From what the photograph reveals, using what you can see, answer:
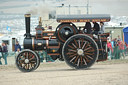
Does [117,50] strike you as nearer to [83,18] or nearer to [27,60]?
[83,18]

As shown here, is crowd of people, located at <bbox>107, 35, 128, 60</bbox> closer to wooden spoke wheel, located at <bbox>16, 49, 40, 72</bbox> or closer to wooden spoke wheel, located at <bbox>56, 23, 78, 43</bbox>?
wooden spoke wheel, located at <bbox>56, 23, 78, 43</bbox>

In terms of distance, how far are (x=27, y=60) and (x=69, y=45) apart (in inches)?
66.3

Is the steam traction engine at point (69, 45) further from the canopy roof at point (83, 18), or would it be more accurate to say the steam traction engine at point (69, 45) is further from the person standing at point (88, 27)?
the person standing at point (88, 27)

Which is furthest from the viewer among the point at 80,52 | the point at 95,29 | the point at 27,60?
the point at 95,29

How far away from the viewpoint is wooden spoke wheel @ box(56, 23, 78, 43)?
1344 cm

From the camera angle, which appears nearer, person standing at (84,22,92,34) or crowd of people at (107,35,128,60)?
person standing at (84,22,92,34)

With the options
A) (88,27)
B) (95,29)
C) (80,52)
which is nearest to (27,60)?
(80,52)

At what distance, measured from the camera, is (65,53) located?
43.7 feet

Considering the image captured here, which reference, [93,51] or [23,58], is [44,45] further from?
[93,51]

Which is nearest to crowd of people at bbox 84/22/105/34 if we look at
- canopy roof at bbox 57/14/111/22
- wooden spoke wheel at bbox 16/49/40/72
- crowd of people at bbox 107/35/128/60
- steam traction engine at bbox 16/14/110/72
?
steam traction engine at bbox 16/14/110/72

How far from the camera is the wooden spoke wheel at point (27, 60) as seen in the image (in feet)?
45.0

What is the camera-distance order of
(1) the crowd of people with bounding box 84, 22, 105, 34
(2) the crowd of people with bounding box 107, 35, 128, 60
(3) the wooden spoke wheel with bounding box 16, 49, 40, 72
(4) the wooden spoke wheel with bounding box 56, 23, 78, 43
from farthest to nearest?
(2) the crowd of people with bounding box 107, 35, 128, 60
(1) the crowd of people with bounding box 84, 22, 105, 34
(3) the wooden spoke wheel with bounding box 16, 49, 40, 72
(4) the wooden spoke wheel with bounding box 56, 23, 78, 43

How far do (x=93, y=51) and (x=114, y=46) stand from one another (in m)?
8.80

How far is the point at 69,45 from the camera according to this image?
43.7 ft
